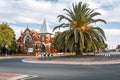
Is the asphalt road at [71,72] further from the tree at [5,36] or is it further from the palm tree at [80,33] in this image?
the tree at [5,36]

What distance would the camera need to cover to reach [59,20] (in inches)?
2055

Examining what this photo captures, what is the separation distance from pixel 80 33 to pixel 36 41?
68339 millimetres

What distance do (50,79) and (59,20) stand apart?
35024 millimetres

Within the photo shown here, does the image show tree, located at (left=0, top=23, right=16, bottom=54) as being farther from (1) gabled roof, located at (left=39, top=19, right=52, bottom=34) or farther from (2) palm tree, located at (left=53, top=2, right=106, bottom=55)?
(2) palm tree, located at (left=53, top=2, right=106, bottom=55)

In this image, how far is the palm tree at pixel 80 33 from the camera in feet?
160

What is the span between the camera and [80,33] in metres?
48.3

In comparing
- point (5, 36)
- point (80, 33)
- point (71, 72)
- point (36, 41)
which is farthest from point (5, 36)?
point (71, 72)

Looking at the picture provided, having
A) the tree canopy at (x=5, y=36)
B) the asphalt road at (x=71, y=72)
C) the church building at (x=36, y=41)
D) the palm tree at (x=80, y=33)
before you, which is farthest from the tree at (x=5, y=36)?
the asphalt road at (x=71, y=72)

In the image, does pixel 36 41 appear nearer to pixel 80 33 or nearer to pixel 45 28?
pixel 45 28

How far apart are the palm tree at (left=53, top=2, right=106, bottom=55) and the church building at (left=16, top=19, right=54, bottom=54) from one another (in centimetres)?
6147

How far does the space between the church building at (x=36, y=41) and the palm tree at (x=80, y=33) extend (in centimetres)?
6147

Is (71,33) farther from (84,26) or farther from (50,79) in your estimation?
(50,79)

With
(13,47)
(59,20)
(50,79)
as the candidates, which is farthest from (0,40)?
(50,79)

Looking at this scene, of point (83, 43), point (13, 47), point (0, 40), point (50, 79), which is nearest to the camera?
point (50, 79)
